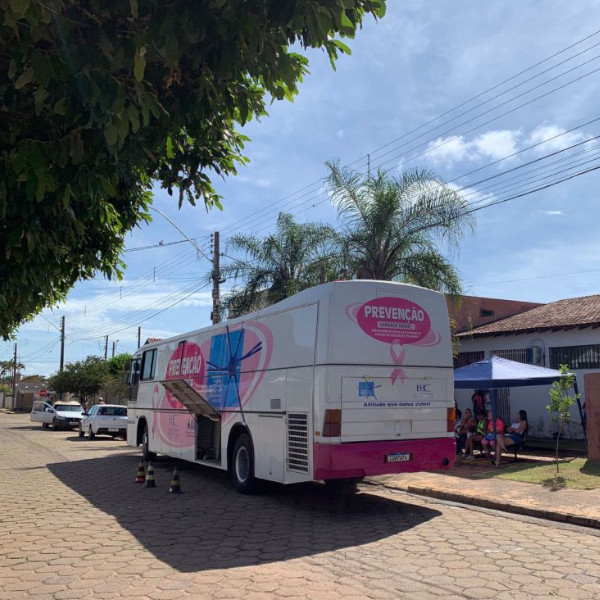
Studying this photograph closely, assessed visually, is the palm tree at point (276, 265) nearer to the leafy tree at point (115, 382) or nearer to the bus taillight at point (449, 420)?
the bus taillight at point (449, 420)

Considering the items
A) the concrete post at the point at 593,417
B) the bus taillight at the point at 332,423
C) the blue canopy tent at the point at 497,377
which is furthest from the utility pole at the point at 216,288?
the bus taillight at the point at 332,423

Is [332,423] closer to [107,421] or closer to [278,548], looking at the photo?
[278,548]

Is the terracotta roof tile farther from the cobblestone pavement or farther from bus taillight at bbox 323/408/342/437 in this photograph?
bus taillight at bbox 323/408/342/437

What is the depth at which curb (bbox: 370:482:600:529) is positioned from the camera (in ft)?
27.8

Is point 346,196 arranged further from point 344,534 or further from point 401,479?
point 344,534

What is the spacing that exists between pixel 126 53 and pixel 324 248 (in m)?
15.3

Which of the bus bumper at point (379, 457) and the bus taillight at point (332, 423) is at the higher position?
the bus taillight at point (332, 423)

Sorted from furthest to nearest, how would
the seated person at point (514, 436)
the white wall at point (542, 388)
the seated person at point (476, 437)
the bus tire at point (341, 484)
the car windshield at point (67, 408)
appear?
the car windshield at point (67, 408), the white wall at point (542, 388), the seated person at point (476, 437), the seated person at point (514, 436), the bus tire at point (341, 484)

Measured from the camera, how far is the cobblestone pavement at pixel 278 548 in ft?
18.7

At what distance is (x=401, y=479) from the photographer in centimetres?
1288

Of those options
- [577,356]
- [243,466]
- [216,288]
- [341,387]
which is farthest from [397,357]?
[216,288]

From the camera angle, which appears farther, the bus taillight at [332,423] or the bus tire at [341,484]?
the bus tire at [341,484]

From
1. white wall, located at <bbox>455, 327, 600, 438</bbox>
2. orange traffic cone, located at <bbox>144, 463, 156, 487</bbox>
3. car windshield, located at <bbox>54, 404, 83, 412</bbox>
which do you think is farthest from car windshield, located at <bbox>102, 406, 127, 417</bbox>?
orange traffic cone, located at <bbox>144, 463, 156, 487</bbox>

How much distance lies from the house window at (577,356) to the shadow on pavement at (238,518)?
10.8 m
